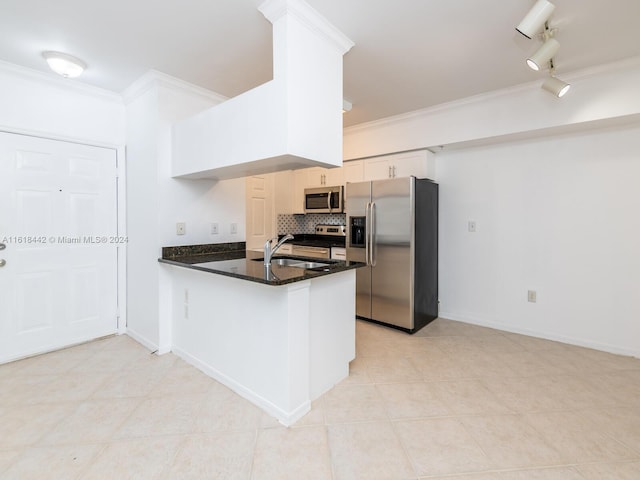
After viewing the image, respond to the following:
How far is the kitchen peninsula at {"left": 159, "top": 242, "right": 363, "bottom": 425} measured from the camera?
1.81 metres

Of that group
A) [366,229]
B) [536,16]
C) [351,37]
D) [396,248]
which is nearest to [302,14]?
[351,37]

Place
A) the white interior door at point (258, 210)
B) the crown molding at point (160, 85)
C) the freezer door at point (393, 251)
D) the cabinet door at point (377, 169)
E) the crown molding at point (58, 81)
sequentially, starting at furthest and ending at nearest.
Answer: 1. the white interior door at point (258, 210)
2. the cabinet door at point (377, 169)
3. the freezer door at point (393, 251)
4. the crown molding at point (160, 85)
5. the crown molding at point (58, 81)

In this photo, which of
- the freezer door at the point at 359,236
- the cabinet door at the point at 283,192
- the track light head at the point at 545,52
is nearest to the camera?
the track light head at the point at 545,52

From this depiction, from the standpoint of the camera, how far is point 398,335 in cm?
319

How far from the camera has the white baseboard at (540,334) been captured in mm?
2752

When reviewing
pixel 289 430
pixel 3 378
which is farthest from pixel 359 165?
pixel 3 378

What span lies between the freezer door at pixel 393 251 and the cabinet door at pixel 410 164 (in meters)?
0.49

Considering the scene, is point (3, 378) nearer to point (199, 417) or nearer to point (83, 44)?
point (199, 417)

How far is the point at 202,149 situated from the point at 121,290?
182 centimetres

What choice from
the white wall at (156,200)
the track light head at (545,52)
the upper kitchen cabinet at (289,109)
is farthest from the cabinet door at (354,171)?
the track light head at (545,52)

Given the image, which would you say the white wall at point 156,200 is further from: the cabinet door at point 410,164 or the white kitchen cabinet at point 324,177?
the cabinet door at point 410,164

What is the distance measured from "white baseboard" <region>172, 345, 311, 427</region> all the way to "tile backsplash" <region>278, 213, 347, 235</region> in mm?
2650

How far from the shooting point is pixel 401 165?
145 inches

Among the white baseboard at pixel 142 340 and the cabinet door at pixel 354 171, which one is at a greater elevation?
the cabinet door at pixel 354 171
